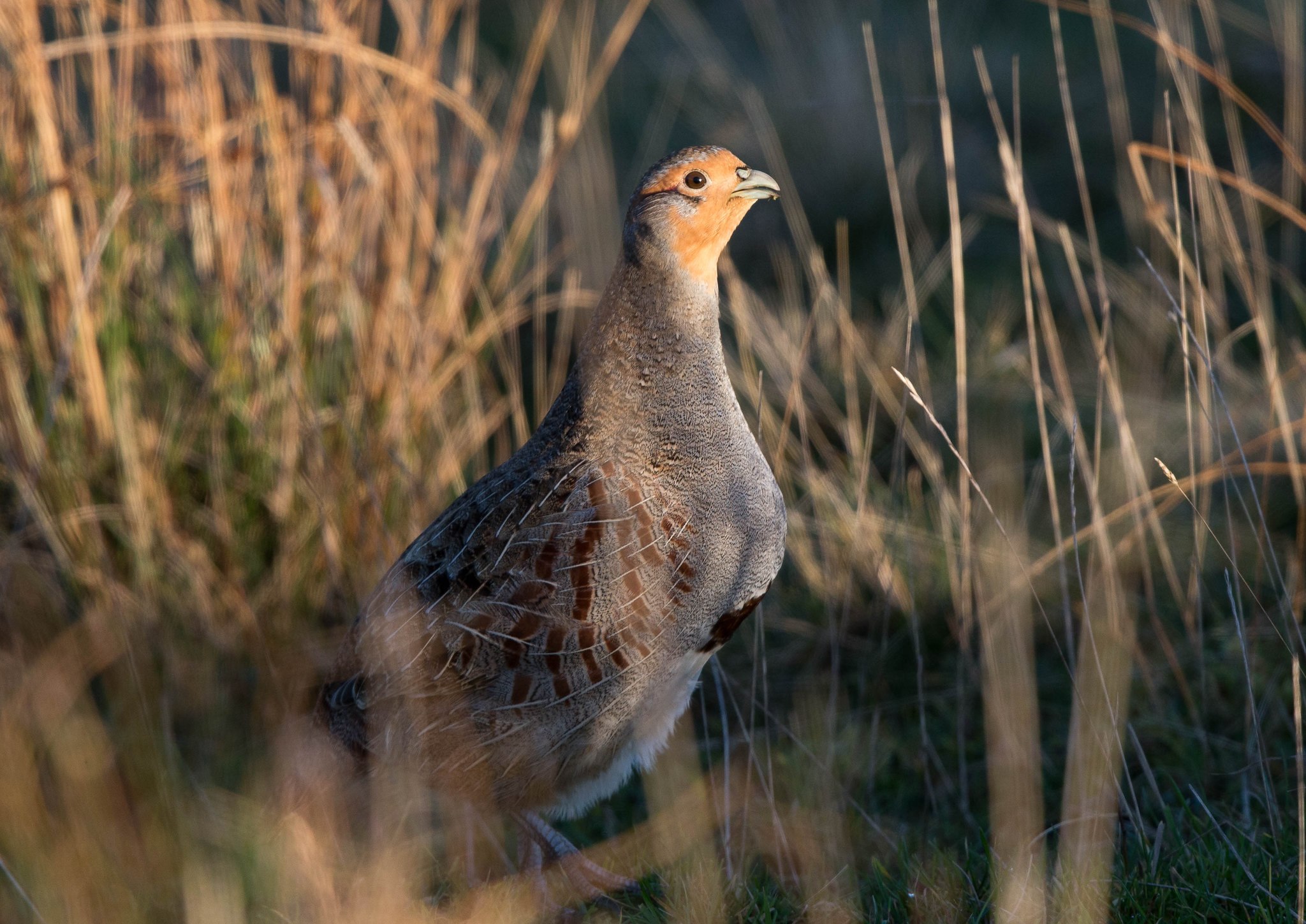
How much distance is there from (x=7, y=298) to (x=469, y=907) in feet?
8.60

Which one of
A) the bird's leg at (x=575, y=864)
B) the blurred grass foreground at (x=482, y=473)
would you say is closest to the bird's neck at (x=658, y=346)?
the blurred grass foreground at (x=482, y=473)

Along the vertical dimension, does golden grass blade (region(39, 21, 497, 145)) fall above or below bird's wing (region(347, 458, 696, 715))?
above

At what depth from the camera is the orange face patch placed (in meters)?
2.81

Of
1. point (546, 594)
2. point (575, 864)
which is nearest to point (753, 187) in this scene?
point (546, 594)

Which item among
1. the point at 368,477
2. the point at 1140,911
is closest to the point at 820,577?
the point at 368,477

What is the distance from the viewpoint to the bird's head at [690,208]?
2.81 metres

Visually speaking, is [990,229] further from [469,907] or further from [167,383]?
[469,907]

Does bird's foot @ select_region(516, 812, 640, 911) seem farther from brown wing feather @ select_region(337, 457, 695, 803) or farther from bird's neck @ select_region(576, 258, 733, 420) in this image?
bird's neck @ select_region(576, 258, 733, 420)

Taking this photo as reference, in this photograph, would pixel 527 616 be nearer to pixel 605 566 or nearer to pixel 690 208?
pixel 605 566

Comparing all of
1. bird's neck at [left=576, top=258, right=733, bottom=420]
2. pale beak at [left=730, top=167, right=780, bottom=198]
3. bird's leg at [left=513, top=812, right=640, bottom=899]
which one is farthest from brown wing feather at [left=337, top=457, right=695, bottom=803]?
pale beak at [left=730, top=167, right=780, bottom=198]

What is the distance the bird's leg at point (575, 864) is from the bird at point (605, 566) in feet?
0.05

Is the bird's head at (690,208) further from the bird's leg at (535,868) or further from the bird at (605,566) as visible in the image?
the bird's leg at (535,868)

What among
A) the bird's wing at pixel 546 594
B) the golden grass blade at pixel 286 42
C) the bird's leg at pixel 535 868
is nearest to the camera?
the bird's wing at pixel 546 594

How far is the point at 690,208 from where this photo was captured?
2809mm
